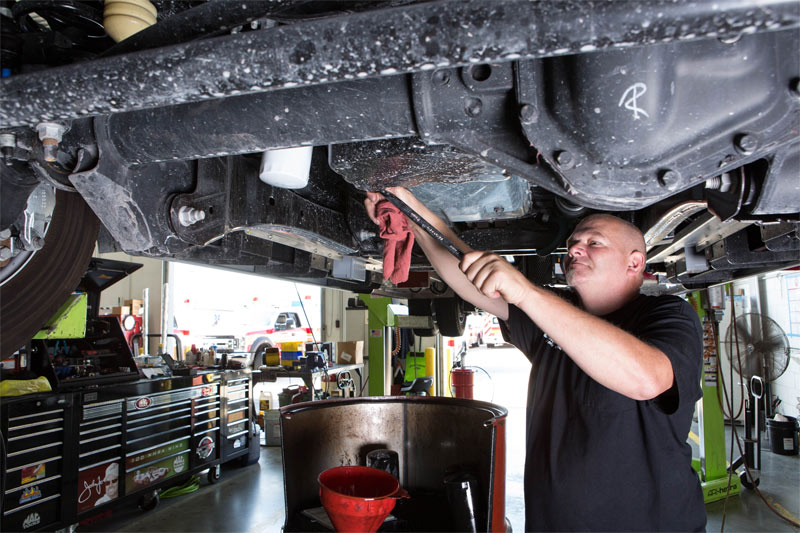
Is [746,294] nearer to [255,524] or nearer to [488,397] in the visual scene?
[488,397]

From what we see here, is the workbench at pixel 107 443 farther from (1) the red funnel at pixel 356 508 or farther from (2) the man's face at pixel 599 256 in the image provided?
(2) the man's face at pixel 599 256

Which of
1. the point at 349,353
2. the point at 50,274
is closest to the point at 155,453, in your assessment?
the point at 50,274

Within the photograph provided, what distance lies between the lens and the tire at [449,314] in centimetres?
403

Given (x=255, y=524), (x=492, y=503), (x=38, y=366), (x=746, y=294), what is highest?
(x=746, y=294)

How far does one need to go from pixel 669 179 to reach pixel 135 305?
8870 mm

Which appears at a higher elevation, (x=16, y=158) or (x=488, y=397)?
(x=16, y=158)

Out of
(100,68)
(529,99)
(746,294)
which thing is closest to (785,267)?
(529,99)

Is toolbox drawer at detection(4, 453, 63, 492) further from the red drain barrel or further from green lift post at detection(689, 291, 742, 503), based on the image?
green lift post at detection(689, 291, 742, 503)

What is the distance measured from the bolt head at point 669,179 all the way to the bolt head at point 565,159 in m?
0.14

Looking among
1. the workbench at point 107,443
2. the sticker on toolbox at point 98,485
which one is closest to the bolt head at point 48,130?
the workbench at point 107,443

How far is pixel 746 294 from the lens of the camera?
21.5ft

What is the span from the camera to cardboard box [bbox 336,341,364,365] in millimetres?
6309

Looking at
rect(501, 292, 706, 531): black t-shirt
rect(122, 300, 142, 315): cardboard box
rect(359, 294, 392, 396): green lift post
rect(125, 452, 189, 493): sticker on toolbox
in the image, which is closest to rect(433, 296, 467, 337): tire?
rect(359, 294, 392, 396): green lift post

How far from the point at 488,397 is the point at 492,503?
6.28m
